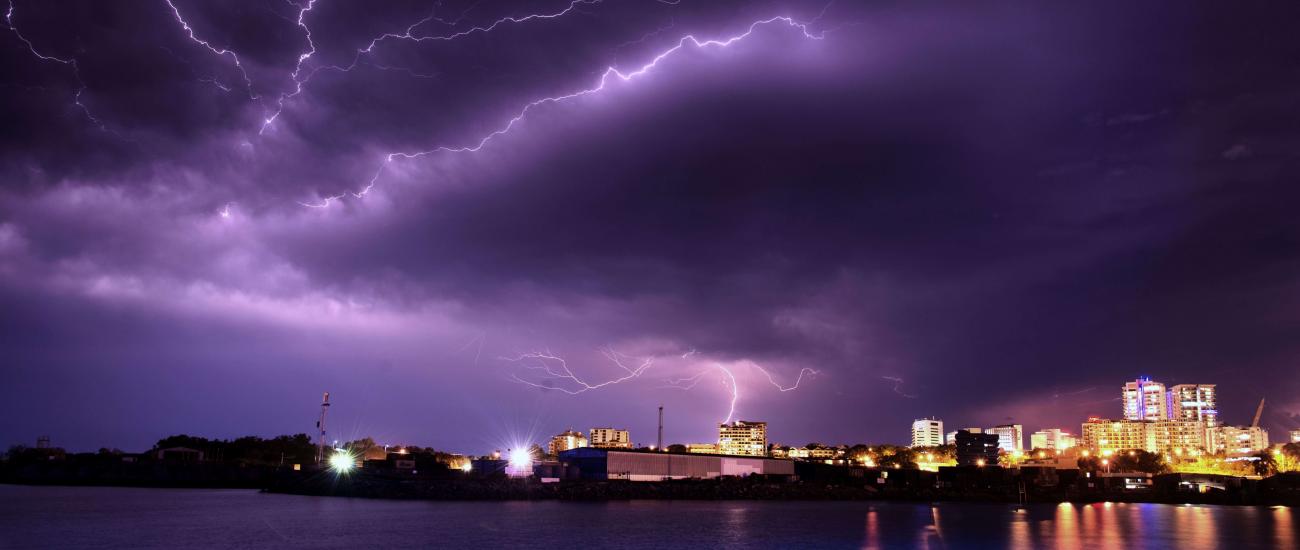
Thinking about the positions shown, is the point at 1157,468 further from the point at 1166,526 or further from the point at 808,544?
the point at 808,544

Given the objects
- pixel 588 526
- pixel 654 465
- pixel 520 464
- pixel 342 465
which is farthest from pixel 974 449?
pixel 588 526

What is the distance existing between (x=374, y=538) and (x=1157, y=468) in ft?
574

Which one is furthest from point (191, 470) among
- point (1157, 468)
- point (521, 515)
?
point (1157, 468)

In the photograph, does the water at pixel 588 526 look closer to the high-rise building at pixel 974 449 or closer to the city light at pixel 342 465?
the city light at pixel 342 465

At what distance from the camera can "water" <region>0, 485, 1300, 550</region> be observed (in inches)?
1777

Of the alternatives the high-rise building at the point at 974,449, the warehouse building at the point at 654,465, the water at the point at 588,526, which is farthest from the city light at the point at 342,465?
the high-rise building at the point at 974,449

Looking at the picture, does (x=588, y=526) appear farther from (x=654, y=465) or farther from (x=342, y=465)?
(x=342, y=465)

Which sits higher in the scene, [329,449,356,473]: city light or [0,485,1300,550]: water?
[329,449,356,473]: city light

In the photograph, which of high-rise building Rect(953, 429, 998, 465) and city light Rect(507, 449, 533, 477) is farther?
high-rise building Rect(953, 429, 998, 465)

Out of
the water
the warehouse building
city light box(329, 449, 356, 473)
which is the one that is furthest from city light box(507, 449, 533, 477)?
the water

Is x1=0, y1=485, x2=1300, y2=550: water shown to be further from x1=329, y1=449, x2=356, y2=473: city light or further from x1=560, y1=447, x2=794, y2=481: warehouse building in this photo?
x1=329, y1=449, x2=356, y2=473: city light

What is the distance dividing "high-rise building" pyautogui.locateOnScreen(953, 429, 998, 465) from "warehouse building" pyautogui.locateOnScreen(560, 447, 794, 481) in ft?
247

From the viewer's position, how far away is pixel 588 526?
54438 millimetres

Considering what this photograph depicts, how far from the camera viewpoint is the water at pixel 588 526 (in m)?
45.1
